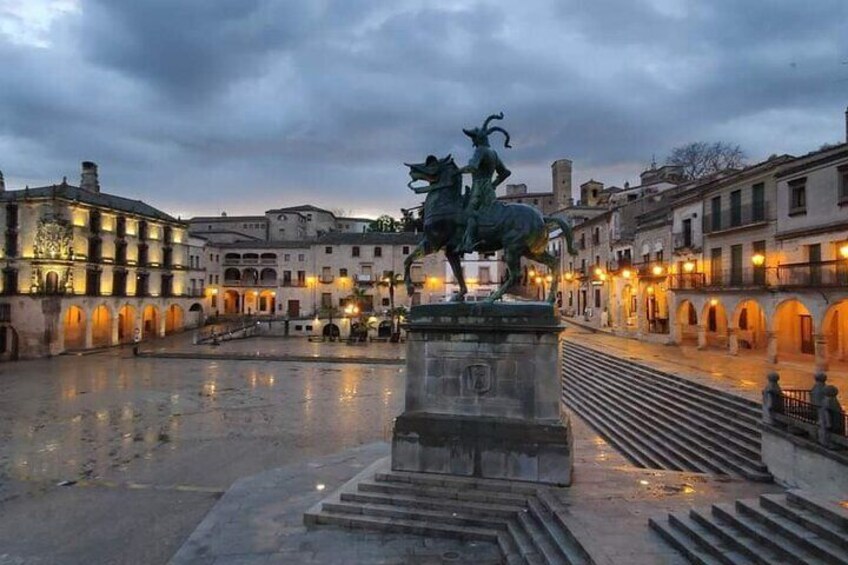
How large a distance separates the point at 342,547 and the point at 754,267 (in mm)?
25786

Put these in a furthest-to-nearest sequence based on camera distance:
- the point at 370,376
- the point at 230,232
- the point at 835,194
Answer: the point at 230,232
the point at 370,376
the point at 835,194

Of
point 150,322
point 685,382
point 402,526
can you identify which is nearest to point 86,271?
point 150,322

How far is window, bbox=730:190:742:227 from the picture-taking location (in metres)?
28.8

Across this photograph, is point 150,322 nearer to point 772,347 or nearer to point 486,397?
point 772,347

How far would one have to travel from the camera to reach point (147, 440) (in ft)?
60.0

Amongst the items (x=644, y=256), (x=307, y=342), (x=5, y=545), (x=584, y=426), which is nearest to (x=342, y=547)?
(x=5, y=545)

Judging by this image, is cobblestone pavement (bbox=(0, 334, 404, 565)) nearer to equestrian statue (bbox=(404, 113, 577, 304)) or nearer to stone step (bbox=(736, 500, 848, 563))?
equestrian statue (bbox=(404, 113, 577, 304))

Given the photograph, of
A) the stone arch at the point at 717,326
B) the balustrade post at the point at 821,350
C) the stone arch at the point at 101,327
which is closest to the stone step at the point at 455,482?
the balustrade post at the point at 821,350

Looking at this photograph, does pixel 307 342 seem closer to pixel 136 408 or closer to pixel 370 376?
pixel 370 376

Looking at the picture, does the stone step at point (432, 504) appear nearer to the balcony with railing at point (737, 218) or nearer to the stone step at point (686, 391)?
the stone step at point (686, 391)

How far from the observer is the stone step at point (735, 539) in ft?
21.7

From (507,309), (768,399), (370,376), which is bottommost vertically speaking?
(370,376)

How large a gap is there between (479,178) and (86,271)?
50.1 metres

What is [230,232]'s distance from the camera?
76000mm
